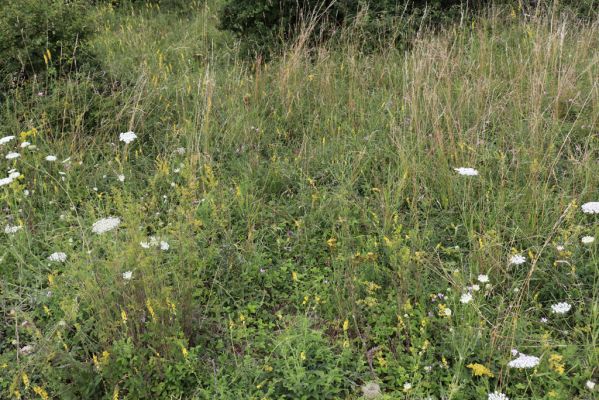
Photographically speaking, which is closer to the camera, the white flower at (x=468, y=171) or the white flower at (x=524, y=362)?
the white flower at (x=524, y=362)

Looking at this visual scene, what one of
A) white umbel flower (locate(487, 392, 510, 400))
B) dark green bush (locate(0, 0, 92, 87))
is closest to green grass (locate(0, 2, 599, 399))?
white umbel flower (locate(487, 392, 510, 400))

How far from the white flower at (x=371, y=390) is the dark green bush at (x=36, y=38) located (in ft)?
11.7

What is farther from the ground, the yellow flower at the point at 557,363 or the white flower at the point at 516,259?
the white flower at the point at 516,259

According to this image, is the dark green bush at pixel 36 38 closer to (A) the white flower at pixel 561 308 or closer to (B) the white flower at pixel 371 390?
(B) the white flower at pixel 371 390

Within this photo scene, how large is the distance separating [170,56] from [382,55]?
2.39m

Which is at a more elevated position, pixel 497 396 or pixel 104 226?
pixel 104 226

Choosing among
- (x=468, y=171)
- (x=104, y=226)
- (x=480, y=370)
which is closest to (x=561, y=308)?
(x=480, y=370)

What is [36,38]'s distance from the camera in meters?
4.61

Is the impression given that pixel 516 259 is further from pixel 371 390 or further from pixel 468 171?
pixel 371 390

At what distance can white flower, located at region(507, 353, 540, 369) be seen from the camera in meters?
2.15

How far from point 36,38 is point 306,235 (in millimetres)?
3096

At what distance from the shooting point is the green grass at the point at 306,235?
91.7 inches

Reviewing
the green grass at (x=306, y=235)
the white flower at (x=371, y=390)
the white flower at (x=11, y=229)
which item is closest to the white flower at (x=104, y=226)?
the green grass at (x=306, y=235)

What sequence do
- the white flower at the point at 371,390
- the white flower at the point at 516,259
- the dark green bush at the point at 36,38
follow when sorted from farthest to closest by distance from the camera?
the dark green bush at the point at 36,38 → the white flower at the point at 516,259 → the white flower at the point at 371,390
